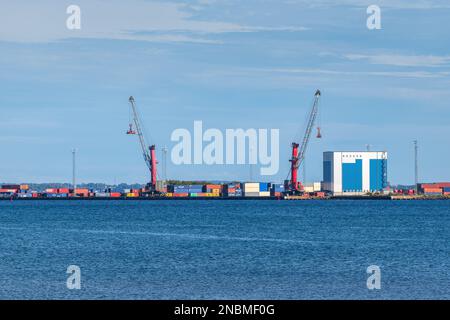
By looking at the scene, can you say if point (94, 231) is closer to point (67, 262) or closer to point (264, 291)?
point (67, 262)

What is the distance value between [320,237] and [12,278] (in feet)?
148

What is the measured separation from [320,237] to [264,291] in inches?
1836

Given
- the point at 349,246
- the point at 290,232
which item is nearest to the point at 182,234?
the point at 290,232

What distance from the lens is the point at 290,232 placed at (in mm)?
103250

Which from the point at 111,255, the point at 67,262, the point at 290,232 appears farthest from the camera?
the point at 290,232

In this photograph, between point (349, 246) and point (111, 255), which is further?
point (349, 246)

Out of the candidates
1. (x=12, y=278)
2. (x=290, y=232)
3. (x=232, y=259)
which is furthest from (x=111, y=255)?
(x=290, y=232)
